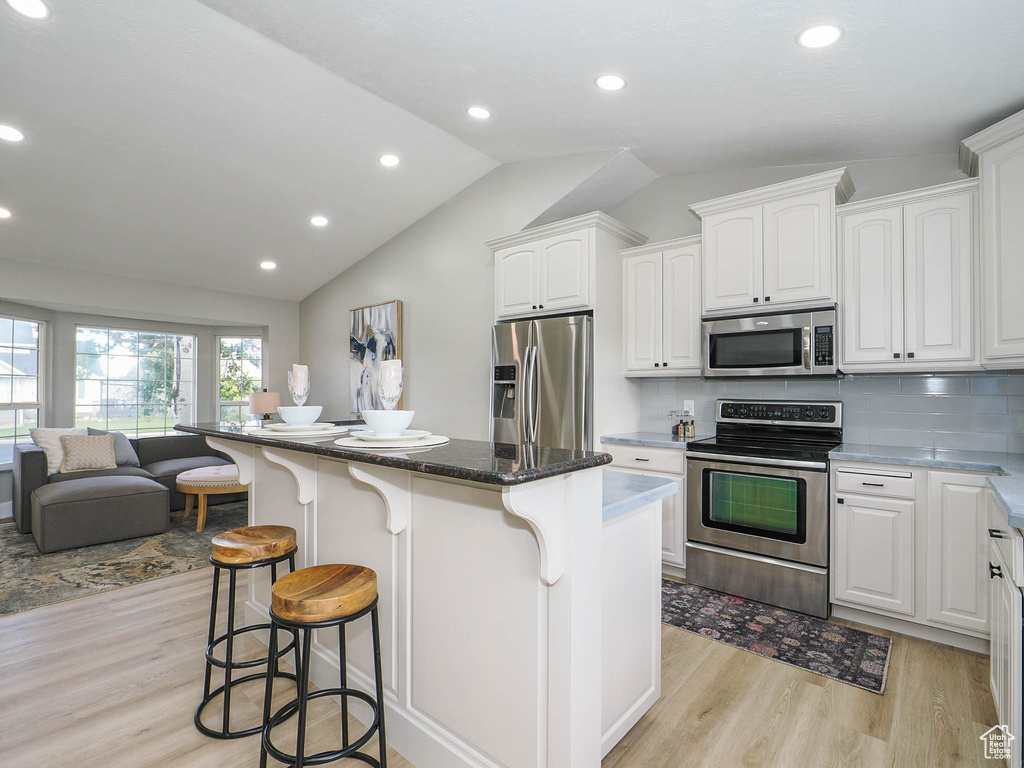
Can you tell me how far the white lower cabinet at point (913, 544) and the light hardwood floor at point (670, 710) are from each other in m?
0.20

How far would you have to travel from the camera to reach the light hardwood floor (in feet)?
5.76

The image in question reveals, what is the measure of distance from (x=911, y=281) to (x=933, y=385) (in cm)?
64

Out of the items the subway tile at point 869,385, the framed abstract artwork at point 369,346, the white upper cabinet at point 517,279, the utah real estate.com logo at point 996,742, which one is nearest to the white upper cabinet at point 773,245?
the subway tile at point 869,385

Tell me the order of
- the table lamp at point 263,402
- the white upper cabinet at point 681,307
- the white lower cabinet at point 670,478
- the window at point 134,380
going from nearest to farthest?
the white lower cabinet at point 670,478 → the white upper cabinet at point 681,307 → the window at point 134,380 → the table lamp at point 263,402

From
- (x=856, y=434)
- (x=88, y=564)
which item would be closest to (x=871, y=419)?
(x=856, y=434)

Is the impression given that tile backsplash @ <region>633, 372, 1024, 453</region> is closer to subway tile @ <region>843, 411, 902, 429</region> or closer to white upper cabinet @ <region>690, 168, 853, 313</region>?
subway tile @ <region>843, 411, 902, 429</region>

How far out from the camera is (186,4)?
2482mm

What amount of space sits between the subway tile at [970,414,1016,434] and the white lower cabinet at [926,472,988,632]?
59 centimetres

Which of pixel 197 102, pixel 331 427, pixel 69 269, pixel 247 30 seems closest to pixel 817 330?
pixel 331 427

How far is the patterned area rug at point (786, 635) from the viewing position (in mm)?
2281

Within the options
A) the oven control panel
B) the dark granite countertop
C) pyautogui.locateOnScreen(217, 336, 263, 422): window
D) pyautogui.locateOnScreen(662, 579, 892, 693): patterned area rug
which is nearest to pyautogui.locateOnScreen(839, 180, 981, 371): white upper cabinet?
the oven control panel

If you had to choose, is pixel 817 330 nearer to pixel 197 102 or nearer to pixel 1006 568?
pixel 1006 568

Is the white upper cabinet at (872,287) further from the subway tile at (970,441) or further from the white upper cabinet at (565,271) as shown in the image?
the white upper cabinet at (565,271)

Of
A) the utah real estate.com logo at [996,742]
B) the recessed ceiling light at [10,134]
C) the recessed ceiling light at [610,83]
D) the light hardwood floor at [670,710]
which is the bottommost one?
the light hardwood floor at [670,710]
